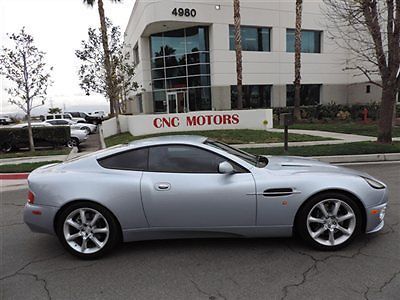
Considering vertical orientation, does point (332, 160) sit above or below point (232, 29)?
below

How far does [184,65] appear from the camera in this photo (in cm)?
2441

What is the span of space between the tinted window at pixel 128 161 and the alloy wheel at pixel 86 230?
58cm

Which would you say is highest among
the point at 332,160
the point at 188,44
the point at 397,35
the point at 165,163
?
the point at 188,44

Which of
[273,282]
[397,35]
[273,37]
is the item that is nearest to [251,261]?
[273,282]

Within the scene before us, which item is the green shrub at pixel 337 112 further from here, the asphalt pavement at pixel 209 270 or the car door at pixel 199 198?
the car door at pixel 199 198

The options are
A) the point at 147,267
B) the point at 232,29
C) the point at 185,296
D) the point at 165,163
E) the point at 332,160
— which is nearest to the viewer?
the point at 185,296

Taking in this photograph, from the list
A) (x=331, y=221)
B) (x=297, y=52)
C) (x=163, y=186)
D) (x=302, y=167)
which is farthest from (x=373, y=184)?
(x=297, y=52)

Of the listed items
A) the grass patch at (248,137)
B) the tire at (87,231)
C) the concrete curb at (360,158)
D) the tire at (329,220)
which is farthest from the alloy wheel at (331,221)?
the grass patch at (248,137)

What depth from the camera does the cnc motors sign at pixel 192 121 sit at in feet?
52.4

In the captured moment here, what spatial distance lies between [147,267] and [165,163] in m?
1.16

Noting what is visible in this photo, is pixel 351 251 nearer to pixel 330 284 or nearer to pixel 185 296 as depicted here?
pixel 330 284

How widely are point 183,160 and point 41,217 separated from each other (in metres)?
1.75

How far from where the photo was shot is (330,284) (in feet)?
9.45

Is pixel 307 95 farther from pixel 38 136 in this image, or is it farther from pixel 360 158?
pixel 38 136
